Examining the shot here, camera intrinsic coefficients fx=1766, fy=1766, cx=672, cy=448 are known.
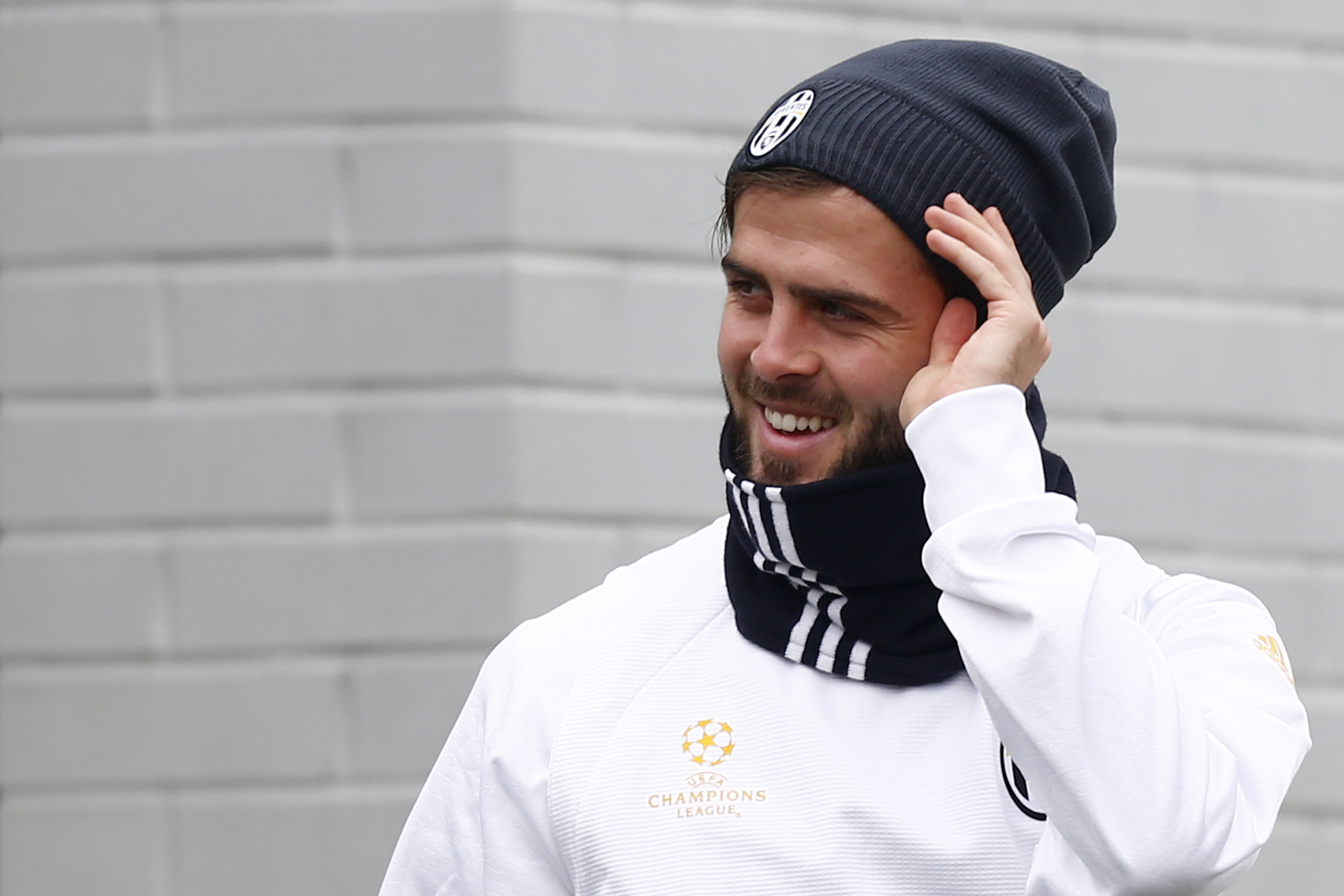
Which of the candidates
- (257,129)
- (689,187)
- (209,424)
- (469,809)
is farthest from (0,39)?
(469,809)

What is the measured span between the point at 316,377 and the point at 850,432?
181 centimetres

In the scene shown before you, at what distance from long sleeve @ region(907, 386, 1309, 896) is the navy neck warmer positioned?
20cm

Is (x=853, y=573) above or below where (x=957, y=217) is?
below

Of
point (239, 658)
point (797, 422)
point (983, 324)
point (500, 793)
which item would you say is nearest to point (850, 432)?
point (797, 422)

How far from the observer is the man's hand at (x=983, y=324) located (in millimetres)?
1675

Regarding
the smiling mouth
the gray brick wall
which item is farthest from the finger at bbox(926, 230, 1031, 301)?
the gray brick wall

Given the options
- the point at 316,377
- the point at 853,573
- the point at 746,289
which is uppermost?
the point at 746,289

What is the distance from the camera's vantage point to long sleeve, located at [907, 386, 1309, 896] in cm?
150

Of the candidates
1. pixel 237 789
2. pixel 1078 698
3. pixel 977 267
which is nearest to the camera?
pixel 1078 698

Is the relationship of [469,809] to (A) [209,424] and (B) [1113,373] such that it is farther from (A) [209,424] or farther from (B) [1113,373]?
(B) [1113,373]

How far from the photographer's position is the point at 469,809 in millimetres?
1960

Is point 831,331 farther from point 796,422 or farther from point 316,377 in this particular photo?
point 316,377

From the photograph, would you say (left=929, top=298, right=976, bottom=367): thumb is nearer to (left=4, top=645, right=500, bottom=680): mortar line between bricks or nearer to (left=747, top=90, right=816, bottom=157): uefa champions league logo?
(left=747, top=90, right=816, bottom=157): uefa champions league logo

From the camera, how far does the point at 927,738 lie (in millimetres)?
1763
